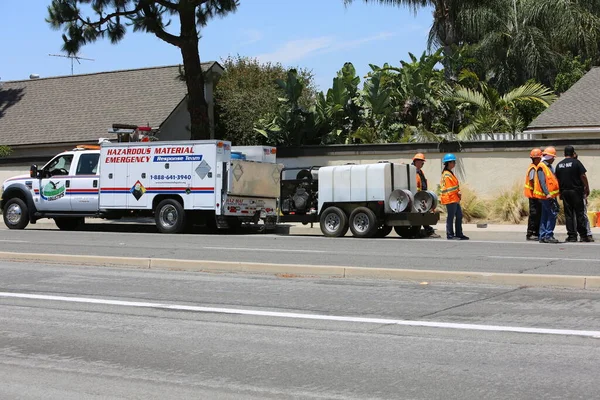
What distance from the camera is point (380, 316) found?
29.7ft

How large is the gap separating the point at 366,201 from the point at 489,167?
Result: 692cm

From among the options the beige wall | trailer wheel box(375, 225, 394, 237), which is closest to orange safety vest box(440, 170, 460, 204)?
trailer wheel box(375, 225, 394, 237)

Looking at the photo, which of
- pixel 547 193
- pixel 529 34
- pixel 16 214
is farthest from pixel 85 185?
pixel 529 34

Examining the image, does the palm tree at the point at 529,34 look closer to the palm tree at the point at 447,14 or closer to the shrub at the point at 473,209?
the palm tree at the point at 447,14

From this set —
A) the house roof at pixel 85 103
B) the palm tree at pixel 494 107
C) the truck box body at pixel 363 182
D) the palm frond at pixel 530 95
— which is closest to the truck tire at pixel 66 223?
the truck box body at pixel 363 182

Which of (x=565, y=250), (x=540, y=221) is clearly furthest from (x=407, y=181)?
(x=565, y=250)

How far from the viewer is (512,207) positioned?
22.9m

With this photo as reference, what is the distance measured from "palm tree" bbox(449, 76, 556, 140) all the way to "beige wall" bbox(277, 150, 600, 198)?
243 cm

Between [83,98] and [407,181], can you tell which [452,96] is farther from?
[83,98]

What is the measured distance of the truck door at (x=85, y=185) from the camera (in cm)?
2325

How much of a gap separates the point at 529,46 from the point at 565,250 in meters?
28.2

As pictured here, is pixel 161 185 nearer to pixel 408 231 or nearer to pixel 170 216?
pixel 170 216

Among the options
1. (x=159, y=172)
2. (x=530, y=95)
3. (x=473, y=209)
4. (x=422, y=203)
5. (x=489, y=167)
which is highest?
(x=530, y=95)

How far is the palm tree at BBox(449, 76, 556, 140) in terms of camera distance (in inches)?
1139
